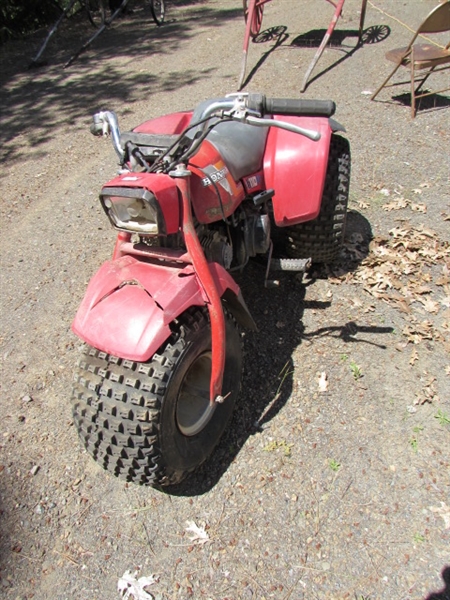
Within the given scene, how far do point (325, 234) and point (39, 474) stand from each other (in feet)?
7.19

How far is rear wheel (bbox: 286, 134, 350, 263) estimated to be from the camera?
3.11 metres

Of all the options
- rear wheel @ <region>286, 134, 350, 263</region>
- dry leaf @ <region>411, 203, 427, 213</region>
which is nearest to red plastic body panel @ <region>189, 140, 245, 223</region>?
rear wheel @ <region>286, 134, 350, 263</region>

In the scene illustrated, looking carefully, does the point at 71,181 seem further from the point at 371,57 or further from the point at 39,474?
the point at 371,57

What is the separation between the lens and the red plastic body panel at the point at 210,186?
222 centimetres

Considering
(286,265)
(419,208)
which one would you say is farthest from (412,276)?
(286,265)

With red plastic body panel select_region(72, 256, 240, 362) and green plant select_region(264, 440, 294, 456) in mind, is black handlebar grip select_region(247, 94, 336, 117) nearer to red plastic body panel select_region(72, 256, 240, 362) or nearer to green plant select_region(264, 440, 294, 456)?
red plastic body panel select_region(72, 256, 240, 362)

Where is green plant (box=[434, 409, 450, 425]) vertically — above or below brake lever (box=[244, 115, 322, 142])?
below

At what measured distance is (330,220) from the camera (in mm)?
3152

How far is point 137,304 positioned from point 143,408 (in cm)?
41

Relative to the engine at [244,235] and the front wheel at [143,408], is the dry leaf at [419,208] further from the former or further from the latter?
the front wheel at [143,408]

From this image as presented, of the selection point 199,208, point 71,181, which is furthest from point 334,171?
point 71,181

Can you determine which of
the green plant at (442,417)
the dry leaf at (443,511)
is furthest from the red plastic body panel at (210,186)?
the dry leaf at (443,511)

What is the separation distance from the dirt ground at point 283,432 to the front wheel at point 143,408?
321 millimetres

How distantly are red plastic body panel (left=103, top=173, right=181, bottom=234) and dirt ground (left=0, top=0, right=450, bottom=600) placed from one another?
1194 mm
